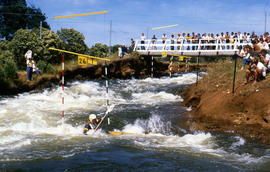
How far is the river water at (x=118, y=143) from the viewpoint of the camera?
18.5 ft

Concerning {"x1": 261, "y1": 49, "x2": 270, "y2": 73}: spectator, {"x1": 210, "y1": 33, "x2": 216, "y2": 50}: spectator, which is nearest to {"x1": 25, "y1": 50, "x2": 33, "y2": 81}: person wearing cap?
{"x1": 261, "y1": 49, "x2": 270, "y2": 73}: spectator

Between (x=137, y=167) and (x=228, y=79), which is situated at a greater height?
(x=228, y=79)

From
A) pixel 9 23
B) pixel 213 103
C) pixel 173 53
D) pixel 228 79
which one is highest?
pixel 9 23

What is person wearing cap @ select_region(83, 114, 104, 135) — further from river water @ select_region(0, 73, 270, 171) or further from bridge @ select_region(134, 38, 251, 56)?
bridge @ select_region(134, 38, 251, 56)

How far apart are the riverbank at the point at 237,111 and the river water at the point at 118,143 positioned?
0.45 m

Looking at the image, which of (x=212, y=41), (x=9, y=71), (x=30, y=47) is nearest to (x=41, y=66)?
(x=9, y=71)

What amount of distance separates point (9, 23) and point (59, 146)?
32.8m

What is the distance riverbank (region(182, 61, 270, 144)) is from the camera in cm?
802

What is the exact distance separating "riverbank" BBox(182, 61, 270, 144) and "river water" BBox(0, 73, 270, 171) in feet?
1.47

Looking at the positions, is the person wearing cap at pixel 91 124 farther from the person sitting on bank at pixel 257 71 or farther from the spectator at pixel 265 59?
the spectator at pixel 265 59

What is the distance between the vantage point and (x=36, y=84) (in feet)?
55.1

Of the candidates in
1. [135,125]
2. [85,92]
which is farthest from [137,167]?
[85,92]

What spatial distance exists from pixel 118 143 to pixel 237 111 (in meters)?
4.12

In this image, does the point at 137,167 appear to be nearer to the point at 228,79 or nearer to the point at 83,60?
the point at 83,60
